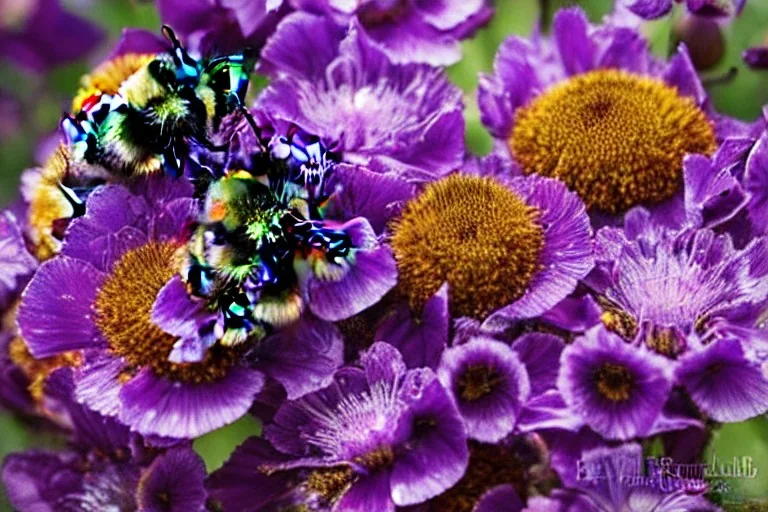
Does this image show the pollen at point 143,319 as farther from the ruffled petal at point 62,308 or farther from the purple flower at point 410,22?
the purple flower at point 410,22

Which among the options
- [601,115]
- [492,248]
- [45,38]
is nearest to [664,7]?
[601,115]

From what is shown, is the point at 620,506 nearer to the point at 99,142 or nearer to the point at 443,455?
the point at 443,455

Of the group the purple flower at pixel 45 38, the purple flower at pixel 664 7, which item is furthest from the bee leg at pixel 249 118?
the purple flower at pixel 45 38

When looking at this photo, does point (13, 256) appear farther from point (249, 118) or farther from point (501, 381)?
point (501, 381)

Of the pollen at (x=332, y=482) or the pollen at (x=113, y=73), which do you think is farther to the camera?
the pollen at (x=113, y=73)

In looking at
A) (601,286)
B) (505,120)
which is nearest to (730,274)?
(601,286)

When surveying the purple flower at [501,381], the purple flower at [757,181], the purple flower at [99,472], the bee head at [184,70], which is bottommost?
the purple flower at [99,472]

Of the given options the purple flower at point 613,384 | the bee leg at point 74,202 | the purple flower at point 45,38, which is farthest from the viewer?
the purple flower at point 45,38

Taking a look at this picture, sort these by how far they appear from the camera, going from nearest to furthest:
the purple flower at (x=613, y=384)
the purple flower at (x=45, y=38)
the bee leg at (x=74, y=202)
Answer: the purple flower at (x=613, y=384) → the bee leg at (x=74, y=202) → the purple flower at (x=45, y=38)
